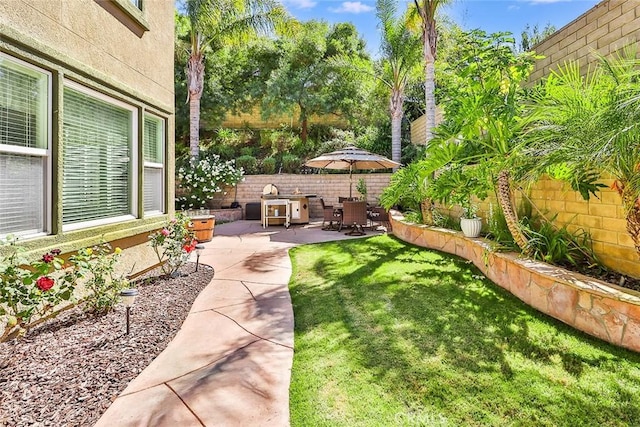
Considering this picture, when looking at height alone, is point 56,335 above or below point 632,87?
below

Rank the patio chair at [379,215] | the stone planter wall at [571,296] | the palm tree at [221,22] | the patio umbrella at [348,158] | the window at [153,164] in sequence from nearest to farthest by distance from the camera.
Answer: the stone planter wall at [571,296]
the window at [153,164]
the patio umbrella at [348,158]
the patio chair at [379,215]
the palm tree at [221,22]

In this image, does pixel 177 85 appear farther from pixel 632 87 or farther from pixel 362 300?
pixel 632 87

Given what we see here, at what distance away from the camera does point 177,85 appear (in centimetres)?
1719

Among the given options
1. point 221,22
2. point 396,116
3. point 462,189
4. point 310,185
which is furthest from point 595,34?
point 221,22

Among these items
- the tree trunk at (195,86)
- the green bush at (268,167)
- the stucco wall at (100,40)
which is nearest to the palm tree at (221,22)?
the tree trunk at (195,86)

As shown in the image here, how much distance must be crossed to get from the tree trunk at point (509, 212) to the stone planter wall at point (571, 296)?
19cm

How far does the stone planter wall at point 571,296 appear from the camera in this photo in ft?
9.92

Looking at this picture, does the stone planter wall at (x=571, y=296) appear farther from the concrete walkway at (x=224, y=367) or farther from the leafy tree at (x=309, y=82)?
the leafy tree at (x=309, y=82)

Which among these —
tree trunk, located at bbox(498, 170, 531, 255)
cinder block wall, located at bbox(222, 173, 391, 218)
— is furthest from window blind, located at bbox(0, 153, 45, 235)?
cinder block wall, located at bbox(222, 173, 391, 218)

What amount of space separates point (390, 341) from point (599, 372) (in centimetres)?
162

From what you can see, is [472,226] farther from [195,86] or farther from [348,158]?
[195,86]

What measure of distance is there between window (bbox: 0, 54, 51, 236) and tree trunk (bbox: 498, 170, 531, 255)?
5574 mm

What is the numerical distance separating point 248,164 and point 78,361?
1360 cm

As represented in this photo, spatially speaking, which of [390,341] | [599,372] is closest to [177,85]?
[390,341]
